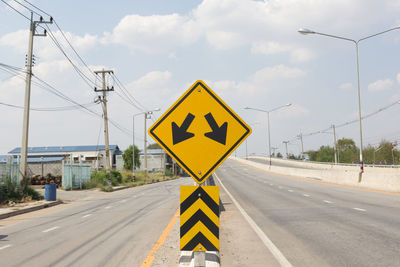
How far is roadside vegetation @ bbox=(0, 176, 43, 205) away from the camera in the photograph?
18734 millimetres

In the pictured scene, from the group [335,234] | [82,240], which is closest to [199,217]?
[335,234]

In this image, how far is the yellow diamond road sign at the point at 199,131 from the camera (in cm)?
424

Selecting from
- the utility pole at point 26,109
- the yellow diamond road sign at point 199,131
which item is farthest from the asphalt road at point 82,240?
the utility pole at point 26,109

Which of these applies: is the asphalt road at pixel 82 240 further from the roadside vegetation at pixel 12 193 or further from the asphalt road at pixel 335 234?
the roadside vegetation at pixel 12 193

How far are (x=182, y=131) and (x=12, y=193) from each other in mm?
18185

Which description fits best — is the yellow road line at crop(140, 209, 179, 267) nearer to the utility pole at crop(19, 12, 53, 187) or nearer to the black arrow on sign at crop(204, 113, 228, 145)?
the black arrow on sign at crop(204, 113, 228, 145)

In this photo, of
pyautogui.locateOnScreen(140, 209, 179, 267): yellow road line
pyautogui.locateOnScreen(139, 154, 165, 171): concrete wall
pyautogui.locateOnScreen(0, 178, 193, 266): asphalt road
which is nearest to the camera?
pyautogui.locateOnScreen(140, 209, 179, 267): yellow road line

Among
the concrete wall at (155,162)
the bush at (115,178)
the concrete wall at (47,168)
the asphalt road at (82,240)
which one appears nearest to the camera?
the asphalt road at (82,240)

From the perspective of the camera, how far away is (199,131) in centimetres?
429

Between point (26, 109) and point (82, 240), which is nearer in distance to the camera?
point (82, 240)

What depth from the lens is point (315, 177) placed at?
3825 centimetres

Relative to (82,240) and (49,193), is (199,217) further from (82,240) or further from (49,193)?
(49,193)

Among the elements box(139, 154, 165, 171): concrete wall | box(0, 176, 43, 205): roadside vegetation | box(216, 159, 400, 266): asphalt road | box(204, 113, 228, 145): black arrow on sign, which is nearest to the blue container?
box(0, 176, 43, 205): roadside vegetation

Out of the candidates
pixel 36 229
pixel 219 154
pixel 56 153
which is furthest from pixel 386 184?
pixel 56 153
